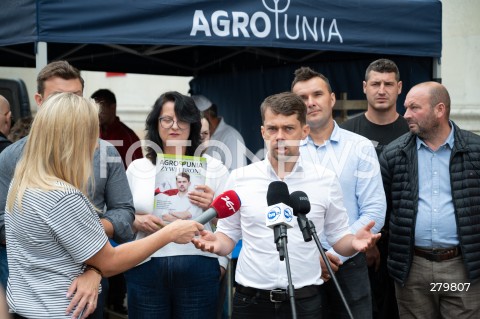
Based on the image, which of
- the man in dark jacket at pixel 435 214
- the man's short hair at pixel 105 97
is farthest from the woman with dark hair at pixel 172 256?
the man's short hair at pixel 105 97

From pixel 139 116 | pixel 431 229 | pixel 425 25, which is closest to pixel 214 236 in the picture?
pixel 431 229

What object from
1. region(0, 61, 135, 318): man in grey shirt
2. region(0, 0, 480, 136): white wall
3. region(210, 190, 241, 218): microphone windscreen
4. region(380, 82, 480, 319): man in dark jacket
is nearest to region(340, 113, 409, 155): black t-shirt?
region(380, 82, 480, 319): man in dark jacket

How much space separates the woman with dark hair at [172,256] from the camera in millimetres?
4297

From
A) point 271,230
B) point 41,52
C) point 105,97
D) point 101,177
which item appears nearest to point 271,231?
point 271,230

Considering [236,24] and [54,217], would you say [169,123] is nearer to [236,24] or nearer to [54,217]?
[236,24]

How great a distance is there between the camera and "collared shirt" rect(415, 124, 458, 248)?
499 cm

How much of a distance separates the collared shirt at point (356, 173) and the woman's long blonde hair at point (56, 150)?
2.02m

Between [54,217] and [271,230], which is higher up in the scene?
[54,217]

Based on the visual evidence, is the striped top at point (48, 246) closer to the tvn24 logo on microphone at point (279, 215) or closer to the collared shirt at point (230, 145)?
the tvn24 logo on microphone at point (279, 215)

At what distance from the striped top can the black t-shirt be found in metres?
3.26

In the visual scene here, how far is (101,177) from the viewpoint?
390cm

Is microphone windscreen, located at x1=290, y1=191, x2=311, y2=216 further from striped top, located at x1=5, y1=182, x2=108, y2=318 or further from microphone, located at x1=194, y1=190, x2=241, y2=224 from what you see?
striped top, located at x1=5, y1=182, x2=108, y2=318

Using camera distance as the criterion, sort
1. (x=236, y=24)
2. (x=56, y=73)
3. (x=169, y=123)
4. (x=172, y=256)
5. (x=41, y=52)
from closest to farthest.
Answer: (x=56, y=73) < (x=172, y=256) < (x=169, y=123) < (x=41, y=52) < (x=236, y=24)

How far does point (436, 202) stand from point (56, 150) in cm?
300
